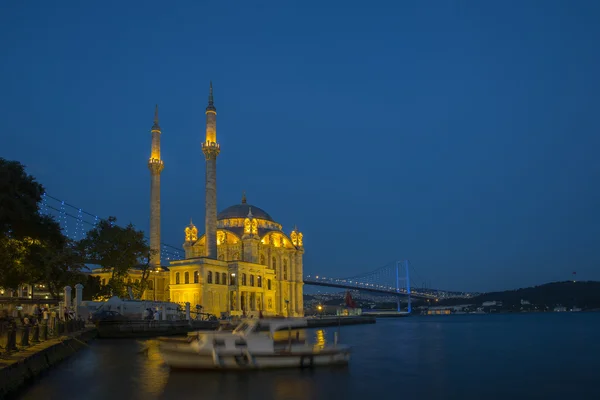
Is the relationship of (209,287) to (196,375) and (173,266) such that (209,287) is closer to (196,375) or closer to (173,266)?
(173,266)

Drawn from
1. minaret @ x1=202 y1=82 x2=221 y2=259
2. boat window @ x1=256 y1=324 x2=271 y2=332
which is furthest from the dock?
boat window @ x1=256 y1=324 x2=271 y2=332

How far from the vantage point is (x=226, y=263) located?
7281 cm

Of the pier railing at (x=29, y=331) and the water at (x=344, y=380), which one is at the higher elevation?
the pier railing at (x=29, y=331)

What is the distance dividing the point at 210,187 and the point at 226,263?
10.2 m

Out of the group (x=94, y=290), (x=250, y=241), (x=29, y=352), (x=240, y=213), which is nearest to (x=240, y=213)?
(x=240, y=213)

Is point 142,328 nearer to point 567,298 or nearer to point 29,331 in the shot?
point 29,331

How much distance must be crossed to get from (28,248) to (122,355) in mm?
7924

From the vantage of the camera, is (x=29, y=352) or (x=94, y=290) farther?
(x=94, y=290)

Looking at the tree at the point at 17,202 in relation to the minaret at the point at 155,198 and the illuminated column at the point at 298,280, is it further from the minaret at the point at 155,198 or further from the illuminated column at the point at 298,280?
the illuminated column at the point at 298,280

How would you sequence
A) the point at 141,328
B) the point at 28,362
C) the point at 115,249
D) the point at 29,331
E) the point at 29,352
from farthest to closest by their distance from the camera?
the point at 115,249
the point at 141,328
the point at 29,331
the point at 29,352
the point at 28,362

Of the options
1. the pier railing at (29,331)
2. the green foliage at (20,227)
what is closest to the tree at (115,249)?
the pier railing at (29,331)

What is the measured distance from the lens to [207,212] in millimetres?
70250

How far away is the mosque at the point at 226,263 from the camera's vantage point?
226ft

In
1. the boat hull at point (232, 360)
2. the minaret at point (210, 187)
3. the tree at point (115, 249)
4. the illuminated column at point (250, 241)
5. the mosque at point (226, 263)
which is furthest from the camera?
the illuminated column at point (250, 241)
